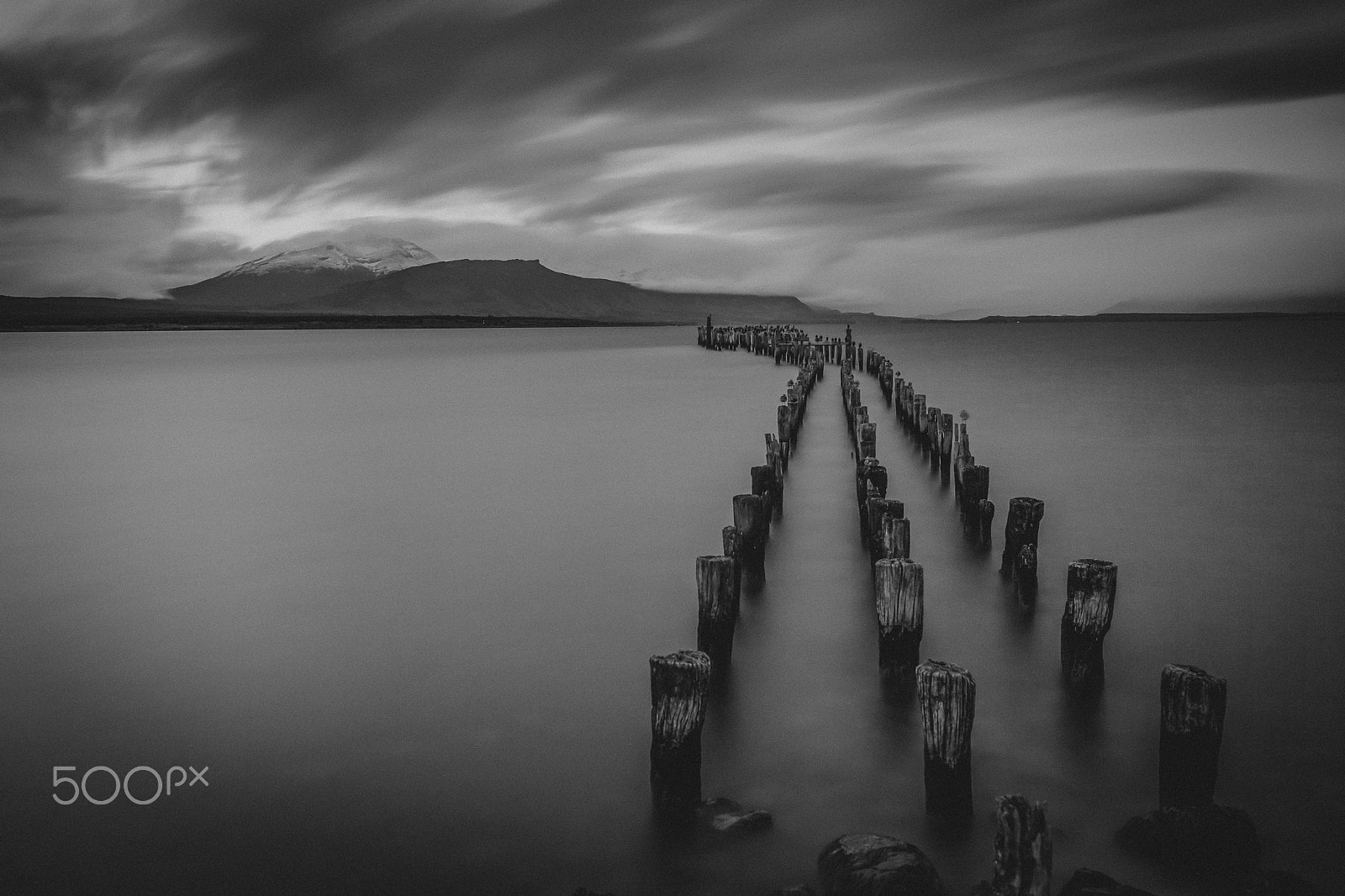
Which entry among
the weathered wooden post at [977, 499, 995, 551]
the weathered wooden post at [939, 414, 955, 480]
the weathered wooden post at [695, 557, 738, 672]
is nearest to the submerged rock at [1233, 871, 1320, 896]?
the weathered wooden post at [695, 557, 738, 672]

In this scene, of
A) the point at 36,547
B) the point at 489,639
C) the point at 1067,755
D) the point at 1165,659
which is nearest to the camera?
the point at 1067,755

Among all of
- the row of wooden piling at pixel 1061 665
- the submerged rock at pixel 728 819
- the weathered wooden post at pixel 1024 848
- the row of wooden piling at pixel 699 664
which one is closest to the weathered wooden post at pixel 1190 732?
the row of wooden piling at pixel 1061 665

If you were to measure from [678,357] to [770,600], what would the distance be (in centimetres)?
4666

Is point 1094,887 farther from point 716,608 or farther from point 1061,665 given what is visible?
point 1061,665

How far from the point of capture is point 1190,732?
3.96 meters

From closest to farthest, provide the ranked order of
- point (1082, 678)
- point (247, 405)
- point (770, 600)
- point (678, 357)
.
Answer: point (1082, 678)
point (770, 600)
point (247, 405)
point (678, 357)

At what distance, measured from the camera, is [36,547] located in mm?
9695

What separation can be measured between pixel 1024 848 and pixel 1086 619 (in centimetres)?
290

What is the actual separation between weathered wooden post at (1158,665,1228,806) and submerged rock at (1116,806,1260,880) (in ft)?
0.58

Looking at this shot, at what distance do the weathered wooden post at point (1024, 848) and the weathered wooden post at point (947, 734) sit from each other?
0.96 m

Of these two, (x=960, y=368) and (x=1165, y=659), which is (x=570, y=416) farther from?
(x=960, y=368)

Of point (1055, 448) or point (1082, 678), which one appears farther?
point (1055, 448)

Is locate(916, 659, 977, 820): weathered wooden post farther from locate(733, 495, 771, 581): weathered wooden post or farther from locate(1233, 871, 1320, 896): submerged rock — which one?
locate(733, 495, 771, 581): weathered wooden post

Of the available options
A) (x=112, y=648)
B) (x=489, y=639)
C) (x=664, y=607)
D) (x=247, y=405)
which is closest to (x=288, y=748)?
(x=489, y=639)
